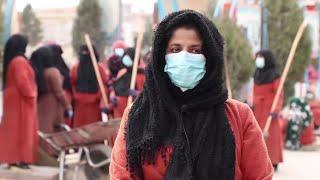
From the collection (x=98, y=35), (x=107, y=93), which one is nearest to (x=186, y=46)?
(x=107, y=93)

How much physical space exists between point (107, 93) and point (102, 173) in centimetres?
207

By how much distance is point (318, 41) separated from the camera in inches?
692

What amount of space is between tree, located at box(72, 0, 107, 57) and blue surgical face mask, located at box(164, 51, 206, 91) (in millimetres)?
19753

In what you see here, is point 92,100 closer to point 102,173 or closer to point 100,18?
point 102,173

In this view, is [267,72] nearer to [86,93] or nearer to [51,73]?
[86,93]

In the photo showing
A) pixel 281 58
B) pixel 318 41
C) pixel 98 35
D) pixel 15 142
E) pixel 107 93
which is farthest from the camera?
pixel 98 35

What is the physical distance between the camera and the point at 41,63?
7645 mm

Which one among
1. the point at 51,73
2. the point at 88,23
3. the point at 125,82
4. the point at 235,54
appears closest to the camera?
the point at 51,73

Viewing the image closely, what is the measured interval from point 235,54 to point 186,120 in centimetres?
878

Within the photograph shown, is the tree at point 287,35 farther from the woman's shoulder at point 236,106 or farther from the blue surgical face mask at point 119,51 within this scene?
the woman's shoulder at point 236,106

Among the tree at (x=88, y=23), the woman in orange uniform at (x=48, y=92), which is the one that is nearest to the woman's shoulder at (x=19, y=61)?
the woman in orange uniform at (x=48, y=92)

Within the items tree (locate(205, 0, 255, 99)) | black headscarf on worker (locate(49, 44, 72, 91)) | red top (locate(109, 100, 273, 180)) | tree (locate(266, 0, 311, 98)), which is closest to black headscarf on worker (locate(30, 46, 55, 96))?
black headscarf on worker (locate(49, 44, 72, 91))

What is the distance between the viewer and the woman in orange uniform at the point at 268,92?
8.20 metres

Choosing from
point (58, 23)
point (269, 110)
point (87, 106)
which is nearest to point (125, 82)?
point (87, 106)
